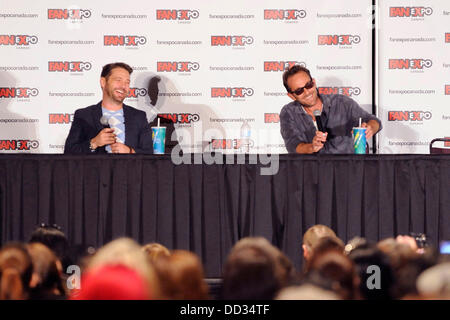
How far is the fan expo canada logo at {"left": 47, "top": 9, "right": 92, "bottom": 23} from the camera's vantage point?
8.36 meters

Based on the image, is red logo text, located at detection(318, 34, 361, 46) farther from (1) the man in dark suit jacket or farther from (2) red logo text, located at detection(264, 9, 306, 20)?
(1) the man in dark suit jacket

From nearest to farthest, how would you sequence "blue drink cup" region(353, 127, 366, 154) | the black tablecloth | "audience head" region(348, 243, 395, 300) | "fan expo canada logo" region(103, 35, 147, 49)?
"audience head" region(348, 243, 395, 300) → the black tablecloth → "blue drink cup" region(353, 127, 366, 154) → "fan expo canada logo" region(103, 35, 147, 49)

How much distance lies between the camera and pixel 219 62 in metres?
8.41

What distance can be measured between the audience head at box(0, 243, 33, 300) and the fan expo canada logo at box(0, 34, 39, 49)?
570 centimetres

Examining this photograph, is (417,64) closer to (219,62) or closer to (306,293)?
(219,62)

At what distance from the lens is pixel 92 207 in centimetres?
586

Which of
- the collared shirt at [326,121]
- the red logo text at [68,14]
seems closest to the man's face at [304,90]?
the collared shirt at [326,121]

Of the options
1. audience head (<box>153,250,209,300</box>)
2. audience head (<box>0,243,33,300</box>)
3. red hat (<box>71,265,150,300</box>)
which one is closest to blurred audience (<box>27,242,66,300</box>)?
audience head (<box>0,243,33,300</box>)

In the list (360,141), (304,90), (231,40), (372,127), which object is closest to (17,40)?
(231,40)

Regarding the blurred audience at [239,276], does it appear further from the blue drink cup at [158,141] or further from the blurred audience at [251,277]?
the blue drink cup at [158,141]

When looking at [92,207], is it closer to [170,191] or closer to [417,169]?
[170,191]

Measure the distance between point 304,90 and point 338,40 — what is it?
167 cm
